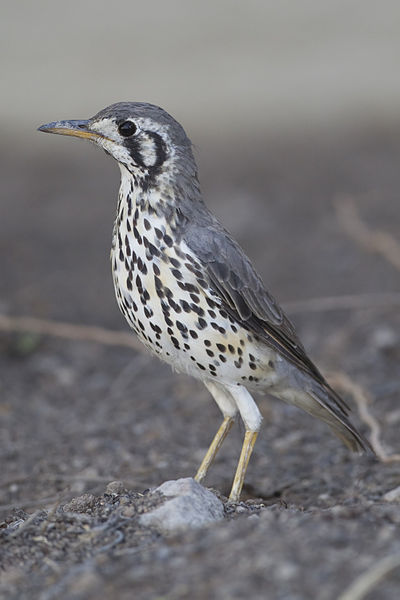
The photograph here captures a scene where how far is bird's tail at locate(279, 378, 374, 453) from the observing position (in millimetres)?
5500

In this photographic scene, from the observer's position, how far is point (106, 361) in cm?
956

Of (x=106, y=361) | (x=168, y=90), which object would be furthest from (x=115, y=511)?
(x=168, y=90)

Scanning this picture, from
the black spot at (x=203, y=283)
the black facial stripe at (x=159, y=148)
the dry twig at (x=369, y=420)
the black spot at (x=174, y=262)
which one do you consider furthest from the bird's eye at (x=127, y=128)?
the dry twig at (x=369, y=420)

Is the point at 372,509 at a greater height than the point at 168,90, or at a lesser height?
lesser

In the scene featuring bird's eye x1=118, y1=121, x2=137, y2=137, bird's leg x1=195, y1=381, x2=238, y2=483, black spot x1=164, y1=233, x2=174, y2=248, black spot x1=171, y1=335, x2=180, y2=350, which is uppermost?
bird's eye x1=118, y1=121, x2=137, y2=137

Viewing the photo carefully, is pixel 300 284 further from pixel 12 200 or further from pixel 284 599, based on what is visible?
pixel 284 599

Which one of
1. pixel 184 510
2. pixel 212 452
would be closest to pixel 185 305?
pixel 212 452

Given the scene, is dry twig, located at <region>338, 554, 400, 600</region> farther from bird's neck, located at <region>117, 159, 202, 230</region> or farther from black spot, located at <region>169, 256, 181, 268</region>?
bird's neck, located at <region>117, 159, 202, 230</region>

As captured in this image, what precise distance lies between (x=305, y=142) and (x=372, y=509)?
12.9 meters

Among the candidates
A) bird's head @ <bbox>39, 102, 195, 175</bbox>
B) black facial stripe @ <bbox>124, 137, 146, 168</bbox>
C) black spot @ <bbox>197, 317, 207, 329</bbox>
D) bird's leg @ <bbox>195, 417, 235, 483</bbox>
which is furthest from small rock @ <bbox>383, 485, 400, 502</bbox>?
black facial stripe @ <bbox>124, 137, 146, 168</bbox>

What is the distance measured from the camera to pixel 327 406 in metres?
5.56

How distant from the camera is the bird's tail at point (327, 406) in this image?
5.50 metres

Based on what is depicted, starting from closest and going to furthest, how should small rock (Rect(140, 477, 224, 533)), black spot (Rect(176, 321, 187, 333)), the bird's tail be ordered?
1. small rock (Rect(140, 477, 224, 533))
2. black spot (Rect(176, 321, 187, 333))
3. the bird's tail

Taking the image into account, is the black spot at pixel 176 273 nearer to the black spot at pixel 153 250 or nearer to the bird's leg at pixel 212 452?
the black spot at pixel 153 250
